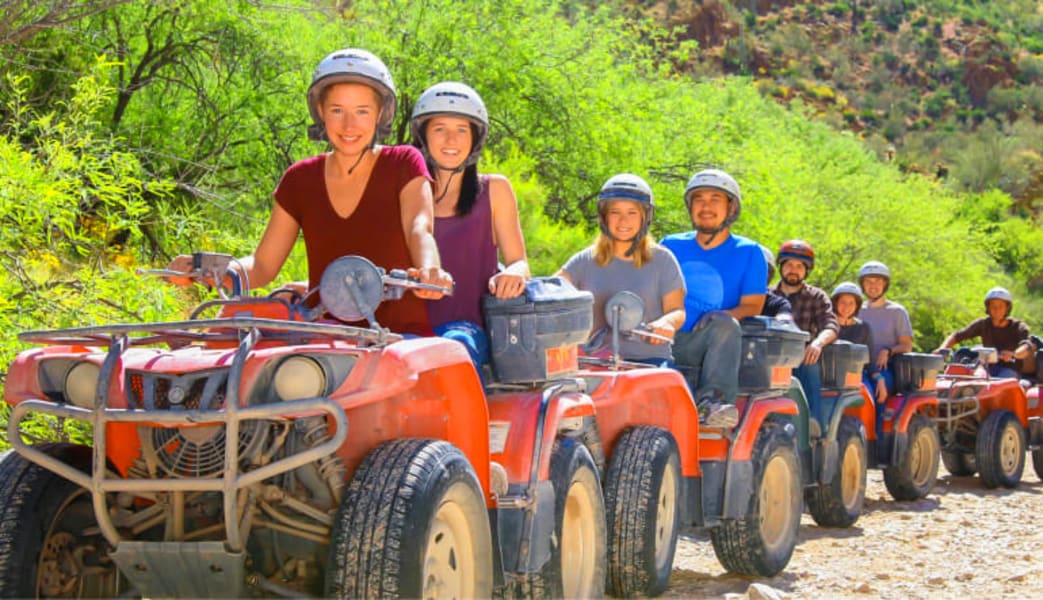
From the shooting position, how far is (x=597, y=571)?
648cm

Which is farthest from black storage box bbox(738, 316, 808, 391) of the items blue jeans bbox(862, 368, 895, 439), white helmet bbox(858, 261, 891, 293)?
white helmet bbox(858, 261, 891, 293)

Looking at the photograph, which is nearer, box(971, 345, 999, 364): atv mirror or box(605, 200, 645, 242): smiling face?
box(605, 200, 645, 242): smiling face

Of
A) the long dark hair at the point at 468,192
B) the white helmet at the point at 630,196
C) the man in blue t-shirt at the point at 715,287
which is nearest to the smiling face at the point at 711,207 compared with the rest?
the man in blue t-shirt at the point at 715,287

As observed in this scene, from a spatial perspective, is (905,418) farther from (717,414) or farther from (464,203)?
(464,203)

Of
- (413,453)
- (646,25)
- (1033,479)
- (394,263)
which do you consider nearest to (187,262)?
(394,263)

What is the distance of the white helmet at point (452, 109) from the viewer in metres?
6.40

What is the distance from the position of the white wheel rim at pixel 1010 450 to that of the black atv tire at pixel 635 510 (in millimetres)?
10049

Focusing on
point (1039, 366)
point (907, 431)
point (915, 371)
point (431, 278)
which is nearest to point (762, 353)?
point (431, 278)

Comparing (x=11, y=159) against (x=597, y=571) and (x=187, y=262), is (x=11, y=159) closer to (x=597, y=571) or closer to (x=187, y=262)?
(x=187, y=262)

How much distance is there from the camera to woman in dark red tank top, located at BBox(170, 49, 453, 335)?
18.1 ft

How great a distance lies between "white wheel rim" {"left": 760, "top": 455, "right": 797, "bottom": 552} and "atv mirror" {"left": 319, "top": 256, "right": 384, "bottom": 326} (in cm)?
510

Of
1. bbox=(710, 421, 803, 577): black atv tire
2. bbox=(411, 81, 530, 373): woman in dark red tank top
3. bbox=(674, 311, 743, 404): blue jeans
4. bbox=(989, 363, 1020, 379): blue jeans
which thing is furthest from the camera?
bbox=(989, 363, 1020, 379): blue jeans

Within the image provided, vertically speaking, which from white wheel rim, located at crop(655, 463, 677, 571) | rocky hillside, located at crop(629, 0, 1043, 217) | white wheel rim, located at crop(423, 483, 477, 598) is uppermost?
rocky hillside, located at crop(629, 0, 1043, 217)

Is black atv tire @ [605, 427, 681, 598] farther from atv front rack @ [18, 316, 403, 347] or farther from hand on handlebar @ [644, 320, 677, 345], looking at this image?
atv front rack @ [18, 316, 403, 347]
